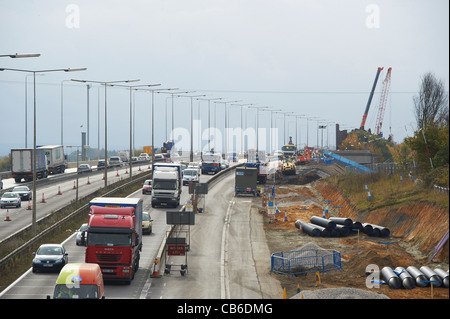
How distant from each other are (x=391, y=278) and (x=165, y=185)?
3544 cm

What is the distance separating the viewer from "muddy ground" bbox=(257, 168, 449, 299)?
37.6 metres

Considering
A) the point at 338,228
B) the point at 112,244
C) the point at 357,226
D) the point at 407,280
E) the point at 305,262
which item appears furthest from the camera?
the point at 357,226

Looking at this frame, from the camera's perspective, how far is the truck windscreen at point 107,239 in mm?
36656

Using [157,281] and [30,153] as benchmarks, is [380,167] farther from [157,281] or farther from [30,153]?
[157,281]

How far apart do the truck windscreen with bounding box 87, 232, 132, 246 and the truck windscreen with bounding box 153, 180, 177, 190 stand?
31.2 meters

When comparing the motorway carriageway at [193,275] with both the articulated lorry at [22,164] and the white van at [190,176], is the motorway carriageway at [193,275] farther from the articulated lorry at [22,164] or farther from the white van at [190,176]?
the articulated lorry at [22,164]

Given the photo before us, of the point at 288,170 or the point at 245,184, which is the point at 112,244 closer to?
the point at 245,184

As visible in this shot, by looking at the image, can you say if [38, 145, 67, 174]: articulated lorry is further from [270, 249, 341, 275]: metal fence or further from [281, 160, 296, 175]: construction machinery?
[270, 249, 341, 275]: metal fence

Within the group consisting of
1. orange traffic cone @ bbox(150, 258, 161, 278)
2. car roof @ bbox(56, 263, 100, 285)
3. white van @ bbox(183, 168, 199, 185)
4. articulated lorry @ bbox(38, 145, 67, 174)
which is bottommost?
orange traffic cone @ bbox(150, 258, 161, 278)

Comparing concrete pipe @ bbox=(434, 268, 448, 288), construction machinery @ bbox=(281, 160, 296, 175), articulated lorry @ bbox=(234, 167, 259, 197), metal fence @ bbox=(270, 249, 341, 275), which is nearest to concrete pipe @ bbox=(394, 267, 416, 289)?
concrete pipe @ bbox=(434, 268, 448, 288)

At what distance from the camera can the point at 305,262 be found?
4228 cm

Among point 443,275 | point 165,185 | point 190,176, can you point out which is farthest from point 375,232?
point 190,176

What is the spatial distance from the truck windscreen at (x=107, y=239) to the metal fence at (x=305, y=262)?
401 inches

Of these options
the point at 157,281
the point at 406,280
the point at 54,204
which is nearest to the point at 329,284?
the point at 406,280
